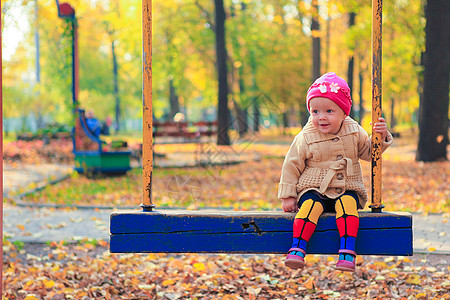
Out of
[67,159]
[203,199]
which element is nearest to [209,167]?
[203,199]

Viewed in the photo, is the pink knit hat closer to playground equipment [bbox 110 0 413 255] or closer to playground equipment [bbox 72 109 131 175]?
playground equipment [bbox 110 0 413 255]

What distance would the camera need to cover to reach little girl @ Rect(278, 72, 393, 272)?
306 cm

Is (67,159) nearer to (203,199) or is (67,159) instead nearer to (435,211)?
(203,199)

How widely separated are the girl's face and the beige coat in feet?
0.24

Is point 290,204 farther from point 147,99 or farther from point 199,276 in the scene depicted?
point 199,276

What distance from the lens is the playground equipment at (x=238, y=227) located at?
307cm

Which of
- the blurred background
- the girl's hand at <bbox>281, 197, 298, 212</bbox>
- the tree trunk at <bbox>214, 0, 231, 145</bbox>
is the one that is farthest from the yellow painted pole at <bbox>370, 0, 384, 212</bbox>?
the tree trunk at <bbox>214, 0, 231, 145</bbox>

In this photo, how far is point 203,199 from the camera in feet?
30.3

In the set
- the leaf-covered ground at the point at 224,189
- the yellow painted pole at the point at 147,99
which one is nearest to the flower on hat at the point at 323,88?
the yellow painted pole at the point at 147,99

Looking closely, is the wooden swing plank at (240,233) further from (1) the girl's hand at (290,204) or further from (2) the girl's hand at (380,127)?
(2) the girl's hand at (380,127)

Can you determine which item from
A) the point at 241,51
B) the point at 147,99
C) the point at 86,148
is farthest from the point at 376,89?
the point at 241,51

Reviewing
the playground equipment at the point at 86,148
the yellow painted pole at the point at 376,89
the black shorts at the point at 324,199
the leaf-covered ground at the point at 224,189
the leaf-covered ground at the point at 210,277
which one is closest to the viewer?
the yellow painted pole at the point at 376,89

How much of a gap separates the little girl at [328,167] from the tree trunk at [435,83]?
9161 millimetres

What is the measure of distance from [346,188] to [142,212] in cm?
111
